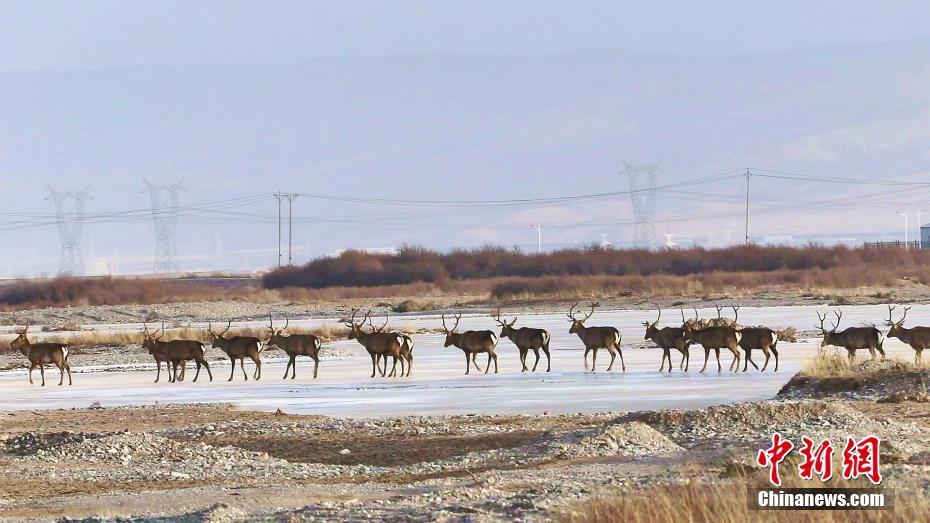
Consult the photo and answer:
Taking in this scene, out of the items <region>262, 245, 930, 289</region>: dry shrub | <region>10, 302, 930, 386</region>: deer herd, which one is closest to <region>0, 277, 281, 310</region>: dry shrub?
<region>262, 245, 930, 289</region>: dry shrub

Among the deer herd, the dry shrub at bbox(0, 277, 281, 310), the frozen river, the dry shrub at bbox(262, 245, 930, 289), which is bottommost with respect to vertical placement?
the frozen river

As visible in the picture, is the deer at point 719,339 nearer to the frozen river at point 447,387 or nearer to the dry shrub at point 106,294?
the frozen river at point 447,387

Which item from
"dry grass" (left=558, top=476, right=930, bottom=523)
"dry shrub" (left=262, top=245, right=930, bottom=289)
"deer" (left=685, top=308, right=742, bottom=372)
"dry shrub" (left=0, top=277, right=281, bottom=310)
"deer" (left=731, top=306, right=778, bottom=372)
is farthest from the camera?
"dry shrub" (left=262, top=245, right=930, bottom=289)

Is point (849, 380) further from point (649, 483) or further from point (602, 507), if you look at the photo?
point (602, 507)

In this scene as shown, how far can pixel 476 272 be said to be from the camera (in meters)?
110

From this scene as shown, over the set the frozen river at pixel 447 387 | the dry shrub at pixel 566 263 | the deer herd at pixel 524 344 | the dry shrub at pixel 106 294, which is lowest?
the frozen river at pixel 447 387

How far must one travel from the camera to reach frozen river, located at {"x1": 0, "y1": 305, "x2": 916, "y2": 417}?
24.9 m

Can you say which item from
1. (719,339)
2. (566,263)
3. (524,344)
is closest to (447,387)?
(524,344)

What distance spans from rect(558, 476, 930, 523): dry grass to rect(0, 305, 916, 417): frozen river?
36.7 ft

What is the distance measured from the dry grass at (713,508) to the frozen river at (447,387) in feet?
36.7

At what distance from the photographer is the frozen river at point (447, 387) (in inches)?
980

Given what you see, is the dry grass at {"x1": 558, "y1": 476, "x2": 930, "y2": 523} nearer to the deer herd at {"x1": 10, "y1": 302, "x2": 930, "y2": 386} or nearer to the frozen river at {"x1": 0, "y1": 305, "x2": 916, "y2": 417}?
the frozen river at {"x1": 0, "y1": 305, "x2": 916, "y2": 417}

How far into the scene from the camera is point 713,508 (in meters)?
11.3

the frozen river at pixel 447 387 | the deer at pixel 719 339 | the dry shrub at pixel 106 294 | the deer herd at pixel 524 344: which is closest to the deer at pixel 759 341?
the deer herd at pixel 524 344
